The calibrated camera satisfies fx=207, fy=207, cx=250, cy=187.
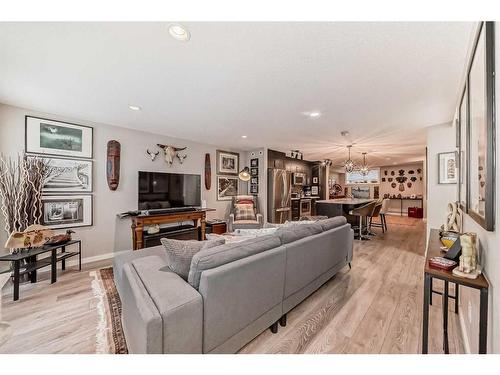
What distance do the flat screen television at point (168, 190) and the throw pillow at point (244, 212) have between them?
930mm

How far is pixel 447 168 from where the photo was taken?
343cm

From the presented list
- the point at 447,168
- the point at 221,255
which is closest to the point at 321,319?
the point at 221,255

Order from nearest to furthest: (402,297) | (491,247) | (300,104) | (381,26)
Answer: (491,247) < (381,26) < (402,297) < (300,104)

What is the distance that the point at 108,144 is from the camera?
3.64 metres

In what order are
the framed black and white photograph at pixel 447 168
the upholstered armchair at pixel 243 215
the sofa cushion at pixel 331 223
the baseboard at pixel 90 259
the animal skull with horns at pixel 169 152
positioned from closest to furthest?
the sofa cushion at pixel 331 223, the baseboard at pixel 90 259, the framed black and white photograph at pixel 447 168, the animal skull with horns at pixel 169 152, the upholstered armchair at pixel 243 215

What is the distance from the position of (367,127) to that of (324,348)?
11.1ft

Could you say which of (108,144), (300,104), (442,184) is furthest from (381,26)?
(108,144)

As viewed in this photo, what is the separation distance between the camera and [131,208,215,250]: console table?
3.59 meters

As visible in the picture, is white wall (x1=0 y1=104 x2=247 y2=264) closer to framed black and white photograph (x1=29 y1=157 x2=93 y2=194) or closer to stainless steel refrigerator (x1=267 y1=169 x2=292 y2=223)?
framed black and white photograph (x1=29 y1=157 x2=93 y2=194)

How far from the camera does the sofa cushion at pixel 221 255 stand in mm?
1398

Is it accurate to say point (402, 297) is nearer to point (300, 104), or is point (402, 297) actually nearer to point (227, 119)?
point (300, 104)

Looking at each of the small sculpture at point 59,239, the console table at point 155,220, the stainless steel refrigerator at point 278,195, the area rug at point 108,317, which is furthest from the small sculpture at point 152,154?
the stainless steel refrigerator at point 278,195

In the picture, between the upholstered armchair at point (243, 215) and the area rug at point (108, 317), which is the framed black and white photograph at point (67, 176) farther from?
the upholstered armchair at point (243, 215)

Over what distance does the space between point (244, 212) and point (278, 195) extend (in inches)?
52.5
